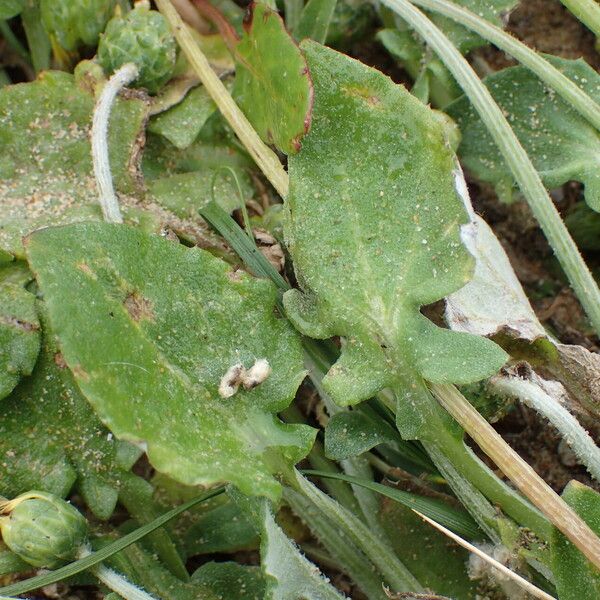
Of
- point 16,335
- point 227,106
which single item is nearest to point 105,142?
point 227,106

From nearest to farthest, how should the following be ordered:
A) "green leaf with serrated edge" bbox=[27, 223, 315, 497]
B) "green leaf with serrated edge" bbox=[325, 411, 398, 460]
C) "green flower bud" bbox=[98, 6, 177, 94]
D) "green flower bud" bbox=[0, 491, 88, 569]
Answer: "green leaf with serrated edge" bbox=[27, 223, 315, 497] < "green flower bud" bbox=[0, 491, 88, 569] < "green leaf with serrated edge" bbox=[325, 411, 398, 460] < "green flower bud" bbox=[98, 6, 177, 94]

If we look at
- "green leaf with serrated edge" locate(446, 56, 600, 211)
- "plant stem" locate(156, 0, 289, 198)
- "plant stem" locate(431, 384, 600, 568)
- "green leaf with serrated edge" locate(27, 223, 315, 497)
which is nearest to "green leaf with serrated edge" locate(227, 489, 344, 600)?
"green leaf with serrated edge" locate(27, 223, 315, 497)

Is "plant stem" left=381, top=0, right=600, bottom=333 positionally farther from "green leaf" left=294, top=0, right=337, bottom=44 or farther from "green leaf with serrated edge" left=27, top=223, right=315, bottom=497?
"green leaf with serrated edge" left=27, top=223, right=315, bottom=497

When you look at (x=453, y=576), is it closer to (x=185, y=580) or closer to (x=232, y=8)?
(x=185, y=580)

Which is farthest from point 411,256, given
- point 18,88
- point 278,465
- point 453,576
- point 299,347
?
point 18,88

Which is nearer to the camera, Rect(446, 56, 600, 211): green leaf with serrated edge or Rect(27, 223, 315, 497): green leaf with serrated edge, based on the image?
Rect(27, 223, 315, 497): green leaf with serrated edge

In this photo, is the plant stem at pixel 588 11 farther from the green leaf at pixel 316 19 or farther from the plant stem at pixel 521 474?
the plant stem at pixel 521 474
